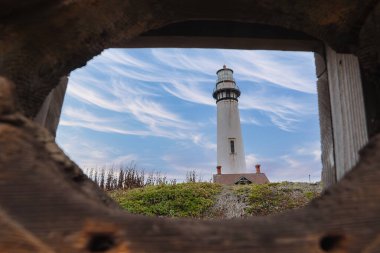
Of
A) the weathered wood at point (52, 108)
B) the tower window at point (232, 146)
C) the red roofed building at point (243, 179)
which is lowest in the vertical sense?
the weathered wood at point (52, 108)

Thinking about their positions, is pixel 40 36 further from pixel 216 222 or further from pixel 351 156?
pixel 351 156

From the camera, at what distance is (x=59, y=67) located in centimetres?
123

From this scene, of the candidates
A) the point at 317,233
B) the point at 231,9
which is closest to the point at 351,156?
the point at 231,9

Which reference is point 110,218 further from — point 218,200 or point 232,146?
point 232,146

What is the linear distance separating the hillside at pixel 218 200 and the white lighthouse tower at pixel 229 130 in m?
13.2

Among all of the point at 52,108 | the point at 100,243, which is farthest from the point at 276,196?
the point at 100,243

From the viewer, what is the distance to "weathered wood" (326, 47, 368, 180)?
2.21m

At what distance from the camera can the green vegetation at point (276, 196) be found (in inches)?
387

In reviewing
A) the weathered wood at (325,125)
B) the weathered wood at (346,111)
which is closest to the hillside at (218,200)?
the weathered wood at (325,125)

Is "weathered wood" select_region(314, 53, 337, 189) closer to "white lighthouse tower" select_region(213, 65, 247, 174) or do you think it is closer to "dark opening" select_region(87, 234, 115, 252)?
"dark opening" select_region(87, 234, 115, 252)

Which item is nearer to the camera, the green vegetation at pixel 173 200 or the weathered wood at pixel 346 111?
the weathered wood at pixel 346 111

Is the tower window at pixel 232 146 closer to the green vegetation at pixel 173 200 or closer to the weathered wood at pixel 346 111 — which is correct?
the green vegetation at pixel 173 200

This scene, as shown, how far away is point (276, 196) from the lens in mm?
10523

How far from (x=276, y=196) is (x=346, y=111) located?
865 cm
